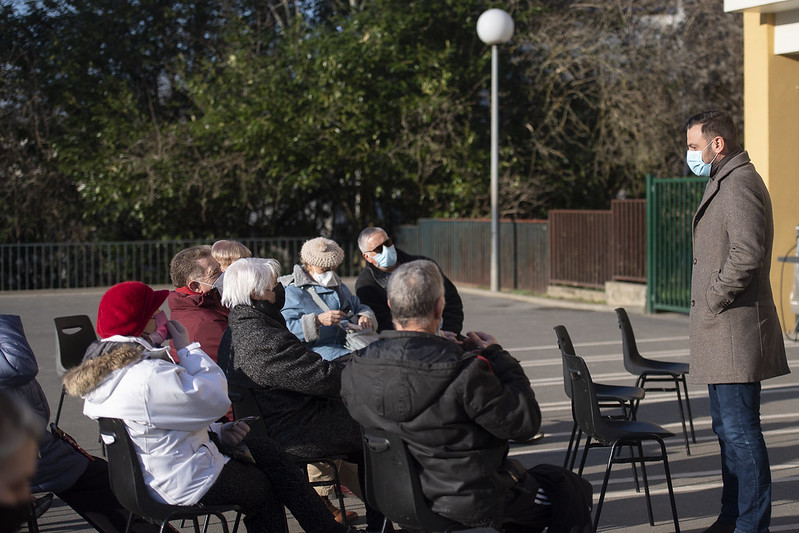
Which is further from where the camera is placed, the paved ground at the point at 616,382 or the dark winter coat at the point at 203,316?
the dark winter coat at the point at 203,316

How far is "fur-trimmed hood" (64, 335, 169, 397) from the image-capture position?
13.0ft

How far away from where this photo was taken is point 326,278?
239 inches

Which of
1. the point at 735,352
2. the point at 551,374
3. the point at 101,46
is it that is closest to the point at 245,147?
the point at 101,46

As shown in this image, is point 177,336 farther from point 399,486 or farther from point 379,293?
point 379,293

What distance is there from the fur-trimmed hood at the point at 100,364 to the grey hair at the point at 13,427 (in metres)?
2.31

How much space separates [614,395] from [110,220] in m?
18.9

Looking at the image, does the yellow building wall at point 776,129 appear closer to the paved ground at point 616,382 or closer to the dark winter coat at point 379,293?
the paved ground at point 616,382

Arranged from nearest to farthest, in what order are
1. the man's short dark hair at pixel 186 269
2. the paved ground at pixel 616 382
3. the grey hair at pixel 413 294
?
the grey hair at pixel 413 294, the paved ground at pixel 616 382, the man's short dark hair at pixel 186 269

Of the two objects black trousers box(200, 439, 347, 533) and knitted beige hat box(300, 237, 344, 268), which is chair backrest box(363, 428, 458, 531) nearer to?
black trousers box(200, 439, 347, 533)

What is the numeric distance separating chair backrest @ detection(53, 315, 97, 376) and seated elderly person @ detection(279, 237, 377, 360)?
198 cm

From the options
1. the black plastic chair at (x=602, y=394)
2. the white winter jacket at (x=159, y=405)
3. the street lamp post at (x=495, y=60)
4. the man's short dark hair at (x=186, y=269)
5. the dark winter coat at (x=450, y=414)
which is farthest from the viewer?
the street lamp post at (x=495, y=60)

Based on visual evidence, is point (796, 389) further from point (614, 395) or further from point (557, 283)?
point (557, 283)

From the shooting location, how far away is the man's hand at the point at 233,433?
14.6 ft

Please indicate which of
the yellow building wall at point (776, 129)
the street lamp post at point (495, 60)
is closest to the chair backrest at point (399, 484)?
the yellow building wall at point (776, 129)
